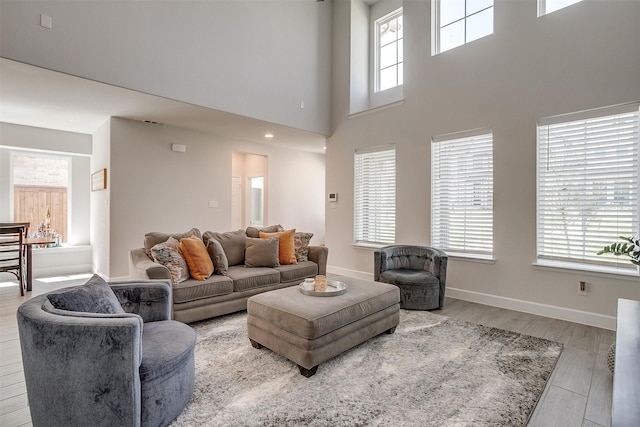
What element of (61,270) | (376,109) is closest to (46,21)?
(376,109)

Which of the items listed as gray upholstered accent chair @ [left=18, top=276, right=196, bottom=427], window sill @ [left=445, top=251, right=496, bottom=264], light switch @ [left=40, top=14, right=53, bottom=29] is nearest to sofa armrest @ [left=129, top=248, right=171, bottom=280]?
gray upholstered accent chair @ [left=18, top=276, right=196, bottom=427]

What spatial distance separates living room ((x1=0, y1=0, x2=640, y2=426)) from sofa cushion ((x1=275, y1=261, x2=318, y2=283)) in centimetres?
143

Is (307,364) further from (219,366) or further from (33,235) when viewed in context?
(33,235)

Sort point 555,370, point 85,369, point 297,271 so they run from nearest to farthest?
point 85,369, point 555,370, point 297,271

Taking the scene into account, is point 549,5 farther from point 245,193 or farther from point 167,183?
point 245,193

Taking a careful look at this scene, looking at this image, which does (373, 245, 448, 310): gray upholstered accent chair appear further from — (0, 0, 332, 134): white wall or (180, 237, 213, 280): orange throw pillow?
(0, 0, 332, 134): white wall

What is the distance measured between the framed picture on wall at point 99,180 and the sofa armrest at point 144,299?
3.40 m

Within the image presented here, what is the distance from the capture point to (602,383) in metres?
2.22

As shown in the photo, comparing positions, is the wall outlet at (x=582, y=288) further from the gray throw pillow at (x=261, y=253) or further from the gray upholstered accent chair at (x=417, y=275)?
the gray throw pillow at (x=261, y=253)

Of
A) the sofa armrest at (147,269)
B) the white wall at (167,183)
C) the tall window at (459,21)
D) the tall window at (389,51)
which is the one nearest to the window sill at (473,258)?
the tall window at (459,21)

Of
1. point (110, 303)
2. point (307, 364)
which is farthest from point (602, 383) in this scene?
point (110, 303)

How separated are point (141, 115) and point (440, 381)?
5.03 metres

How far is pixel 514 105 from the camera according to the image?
387cm

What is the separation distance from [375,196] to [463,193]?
1.46m
